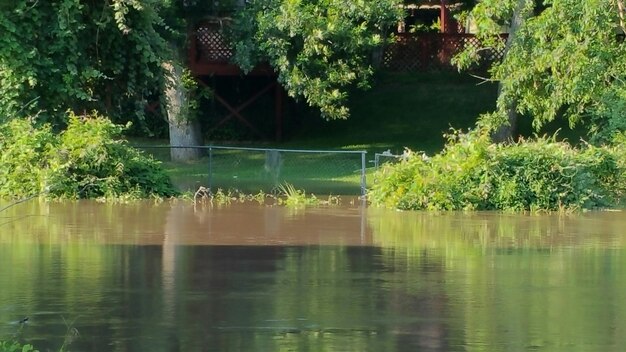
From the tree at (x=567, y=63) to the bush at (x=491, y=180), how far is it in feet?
17.5

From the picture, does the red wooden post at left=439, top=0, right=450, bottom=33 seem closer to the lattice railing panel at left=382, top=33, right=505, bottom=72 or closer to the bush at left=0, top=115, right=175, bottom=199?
the lattice railing panel at left=382, top=33, right=505, bottom=72

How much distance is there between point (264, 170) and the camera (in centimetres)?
3125

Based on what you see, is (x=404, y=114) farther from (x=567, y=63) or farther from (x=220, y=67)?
(x=567, y=63)

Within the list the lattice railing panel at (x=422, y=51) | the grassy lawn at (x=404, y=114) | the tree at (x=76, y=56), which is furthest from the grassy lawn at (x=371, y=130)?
the tree at (x=76, y=56)

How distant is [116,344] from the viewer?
35.3 feet

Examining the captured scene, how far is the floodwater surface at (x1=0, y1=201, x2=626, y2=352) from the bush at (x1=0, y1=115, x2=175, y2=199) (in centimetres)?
206

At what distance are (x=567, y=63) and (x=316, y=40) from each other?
19.6ft

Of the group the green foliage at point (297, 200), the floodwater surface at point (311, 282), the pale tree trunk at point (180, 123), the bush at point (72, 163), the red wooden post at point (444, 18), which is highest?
→ the red wooden post at point (444, 18)

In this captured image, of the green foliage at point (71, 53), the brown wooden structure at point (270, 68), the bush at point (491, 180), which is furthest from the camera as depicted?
the brown wooden structure at point (270, 68)

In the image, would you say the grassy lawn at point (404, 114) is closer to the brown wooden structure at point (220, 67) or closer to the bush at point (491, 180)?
the brown wooden structure at point (220, 67)

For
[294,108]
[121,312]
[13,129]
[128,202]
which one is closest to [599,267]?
[121,312]

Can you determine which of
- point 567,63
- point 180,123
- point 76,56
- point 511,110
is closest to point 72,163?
point 76,56

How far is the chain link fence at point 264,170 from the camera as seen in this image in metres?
27.9

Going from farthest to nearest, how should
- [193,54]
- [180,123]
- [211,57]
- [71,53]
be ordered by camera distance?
[211,57] < [193,54] < [180,123] < [71,53]
